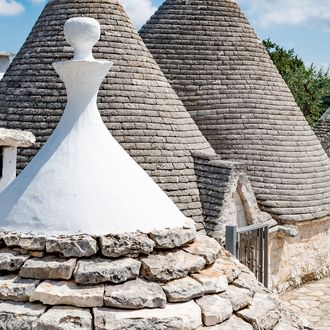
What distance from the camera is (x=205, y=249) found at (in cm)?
327

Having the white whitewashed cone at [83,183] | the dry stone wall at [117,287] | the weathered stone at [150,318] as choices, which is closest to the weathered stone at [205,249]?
the dry stone wall at [117,287]

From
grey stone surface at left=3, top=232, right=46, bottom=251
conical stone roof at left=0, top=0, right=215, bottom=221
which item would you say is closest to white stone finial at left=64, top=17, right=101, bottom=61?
grey stone surface at left=3, top=232, right=46, bottom=251

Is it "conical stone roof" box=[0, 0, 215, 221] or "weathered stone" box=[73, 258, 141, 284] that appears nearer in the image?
"weathered stone" box=[73, 258, 141, 284]

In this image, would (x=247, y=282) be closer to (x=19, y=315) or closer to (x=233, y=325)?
(x=233, y=325)

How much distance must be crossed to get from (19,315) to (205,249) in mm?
1065

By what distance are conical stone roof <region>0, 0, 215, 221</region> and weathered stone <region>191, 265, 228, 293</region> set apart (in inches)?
224

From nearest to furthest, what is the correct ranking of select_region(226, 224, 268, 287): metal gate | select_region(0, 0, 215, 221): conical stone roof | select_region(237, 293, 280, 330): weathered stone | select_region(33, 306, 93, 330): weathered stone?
1. select_region(33, 306, 93, 330): weathered stone
2. select_region(237, 293, 280, 330): weathered stone
3. select_region(226, 224, 268, 287): metal gate
4. select_region(0, 0, 215, 221): conical stone roof

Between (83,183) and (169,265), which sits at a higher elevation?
(83,183)

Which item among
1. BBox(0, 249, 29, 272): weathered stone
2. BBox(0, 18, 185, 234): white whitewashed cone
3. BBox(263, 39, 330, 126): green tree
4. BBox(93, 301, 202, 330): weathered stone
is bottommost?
BBox(93, 301, 202, 330): weathered stone

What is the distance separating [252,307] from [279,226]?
Result: 762cm

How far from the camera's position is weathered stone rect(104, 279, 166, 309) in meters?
2.77

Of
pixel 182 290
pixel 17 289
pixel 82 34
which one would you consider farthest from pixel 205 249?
pixel 82 34

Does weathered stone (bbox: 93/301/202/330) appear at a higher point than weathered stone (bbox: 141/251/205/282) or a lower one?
lower

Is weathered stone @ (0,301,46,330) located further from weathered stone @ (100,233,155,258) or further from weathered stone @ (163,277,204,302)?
weathered stone @ (163,277,204,302)
